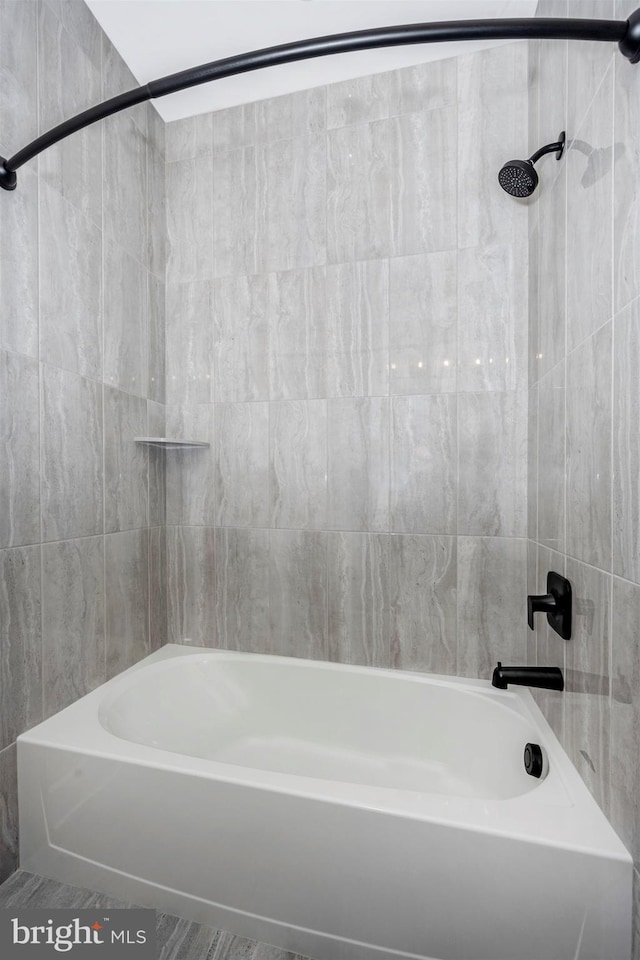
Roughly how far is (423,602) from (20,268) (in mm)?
1639

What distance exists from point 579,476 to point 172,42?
1997 mm

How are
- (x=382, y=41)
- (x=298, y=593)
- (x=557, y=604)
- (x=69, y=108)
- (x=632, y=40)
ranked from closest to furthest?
(x=632, y=40) < (x=382, y=41) < (x=557, y=604) < (x=69, y=108) < (x=298, y=593)

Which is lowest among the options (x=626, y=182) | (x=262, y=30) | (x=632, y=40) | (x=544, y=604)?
(x=544, y=604)

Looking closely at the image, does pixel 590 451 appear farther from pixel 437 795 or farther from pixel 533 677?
pixel 437 795

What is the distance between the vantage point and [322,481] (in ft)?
6.13

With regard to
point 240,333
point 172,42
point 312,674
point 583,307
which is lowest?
point 312,674

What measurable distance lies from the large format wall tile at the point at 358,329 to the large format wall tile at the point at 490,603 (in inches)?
27.1

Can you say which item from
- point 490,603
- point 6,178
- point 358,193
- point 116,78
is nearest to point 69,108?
point 116,78

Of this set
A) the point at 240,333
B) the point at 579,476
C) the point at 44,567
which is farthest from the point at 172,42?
the point at 579,476

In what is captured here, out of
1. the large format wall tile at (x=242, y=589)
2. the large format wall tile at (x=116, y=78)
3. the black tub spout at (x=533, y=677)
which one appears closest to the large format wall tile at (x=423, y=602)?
the black tub spout at (x=533, y=677)

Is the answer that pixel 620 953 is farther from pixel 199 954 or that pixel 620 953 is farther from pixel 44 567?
pixel 44 567

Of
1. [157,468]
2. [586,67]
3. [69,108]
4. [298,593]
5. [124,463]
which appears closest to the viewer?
[586,67]

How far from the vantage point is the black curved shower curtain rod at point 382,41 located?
2.64ft

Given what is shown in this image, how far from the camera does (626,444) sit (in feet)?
2.83
